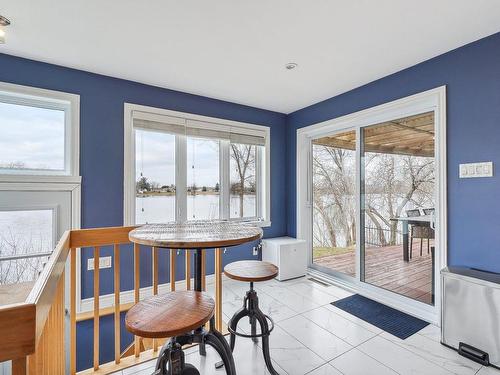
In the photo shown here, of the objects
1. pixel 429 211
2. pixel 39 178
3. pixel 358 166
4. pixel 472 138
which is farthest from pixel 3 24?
pixel 429 211

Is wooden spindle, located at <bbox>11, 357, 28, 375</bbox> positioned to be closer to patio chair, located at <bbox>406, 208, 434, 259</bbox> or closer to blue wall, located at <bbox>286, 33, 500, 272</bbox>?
blue wall, located at <bbox>286, 33, 500, 272</bbox>

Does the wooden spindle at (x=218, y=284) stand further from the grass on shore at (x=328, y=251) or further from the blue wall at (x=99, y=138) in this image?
the grass on shore at (x=328, y=251)

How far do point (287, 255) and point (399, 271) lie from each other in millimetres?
1348

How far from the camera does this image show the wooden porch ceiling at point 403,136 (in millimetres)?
2555

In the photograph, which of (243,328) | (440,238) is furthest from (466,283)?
(243,328)

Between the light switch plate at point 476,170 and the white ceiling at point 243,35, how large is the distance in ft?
3.42

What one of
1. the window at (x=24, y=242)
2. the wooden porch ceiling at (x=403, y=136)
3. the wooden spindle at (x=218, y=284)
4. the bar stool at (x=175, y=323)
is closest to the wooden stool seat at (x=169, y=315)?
the bar stool at (x=175, y=323)

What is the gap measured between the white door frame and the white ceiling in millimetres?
396

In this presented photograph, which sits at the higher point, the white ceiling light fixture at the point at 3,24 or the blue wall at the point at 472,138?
the white ceiling light fixture at the point at 3,24

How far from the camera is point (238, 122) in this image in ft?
12.1

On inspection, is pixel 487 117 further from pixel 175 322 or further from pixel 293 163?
pixel 175 322

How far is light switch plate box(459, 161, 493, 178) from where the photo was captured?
204 cm

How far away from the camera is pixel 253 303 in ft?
5.84

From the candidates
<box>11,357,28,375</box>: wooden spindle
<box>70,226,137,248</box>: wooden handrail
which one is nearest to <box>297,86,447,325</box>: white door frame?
<box>70,226,137,248</box>: wooden handrail
